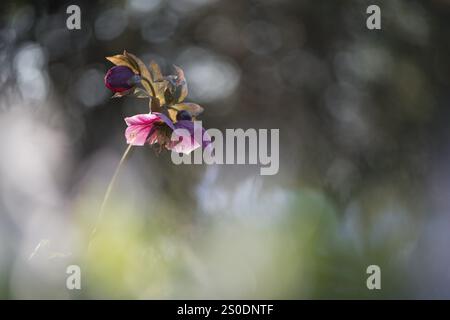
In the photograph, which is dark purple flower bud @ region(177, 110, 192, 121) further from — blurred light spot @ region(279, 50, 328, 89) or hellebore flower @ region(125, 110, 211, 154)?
blurred light spot @ region(279, 50, 328, 89)

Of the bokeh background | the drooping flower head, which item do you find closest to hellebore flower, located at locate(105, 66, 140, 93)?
the drooping flower head

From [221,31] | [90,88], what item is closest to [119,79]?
[90,88]

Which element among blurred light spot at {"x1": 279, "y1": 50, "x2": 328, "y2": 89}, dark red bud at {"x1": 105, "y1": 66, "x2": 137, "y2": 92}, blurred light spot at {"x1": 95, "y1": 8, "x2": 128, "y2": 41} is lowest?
dark red bud at {"x1": 105, "y1": 66, "x2": 137, "y2": 92}

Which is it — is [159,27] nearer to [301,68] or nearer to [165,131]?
[301,68]

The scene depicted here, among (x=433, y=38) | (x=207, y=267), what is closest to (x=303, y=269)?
(x=207, y=267)

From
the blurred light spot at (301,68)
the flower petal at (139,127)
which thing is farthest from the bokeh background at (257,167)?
the flower petal at (139,127)
